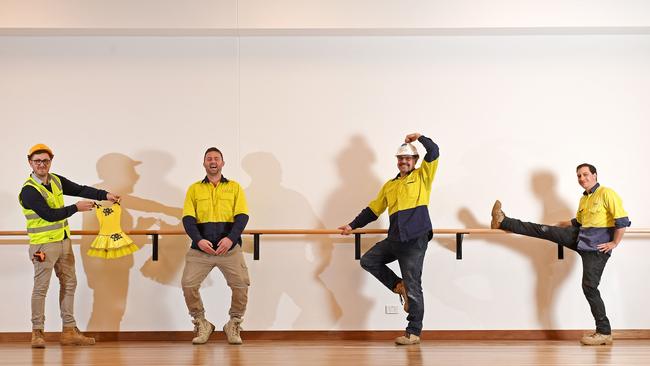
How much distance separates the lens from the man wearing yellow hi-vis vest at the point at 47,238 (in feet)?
16.4

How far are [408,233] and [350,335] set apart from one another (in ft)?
3.48

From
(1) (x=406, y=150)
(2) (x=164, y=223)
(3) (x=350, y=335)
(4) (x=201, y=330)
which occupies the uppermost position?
(1) (x=406, y=150)

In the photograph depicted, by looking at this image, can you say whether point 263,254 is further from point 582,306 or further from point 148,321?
point 582,306

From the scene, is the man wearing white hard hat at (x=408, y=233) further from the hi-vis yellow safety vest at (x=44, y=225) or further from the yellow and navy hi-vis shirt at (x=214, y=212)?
the hi-vis yellow safety vest at (x=44, y=225)

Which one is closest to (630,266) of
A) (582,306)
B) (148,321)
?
(582,306)

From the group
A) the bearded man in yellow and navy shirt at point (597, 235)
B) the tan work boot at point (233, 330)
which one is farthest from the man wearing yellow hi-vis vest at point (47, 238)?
the bearded man in yellow and navy shirt at point (597, 235)

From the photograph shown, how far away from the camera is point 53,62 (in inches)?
228

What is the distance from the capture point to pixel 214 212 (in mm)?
5203

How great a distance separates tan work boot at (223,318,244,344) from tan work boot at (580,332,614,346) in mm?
2570

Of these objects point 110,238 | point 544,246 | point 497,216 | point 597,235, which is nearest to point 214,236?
point 110,238

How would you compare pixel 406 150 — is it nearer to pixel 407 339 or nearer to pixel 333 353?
pixel 407 339

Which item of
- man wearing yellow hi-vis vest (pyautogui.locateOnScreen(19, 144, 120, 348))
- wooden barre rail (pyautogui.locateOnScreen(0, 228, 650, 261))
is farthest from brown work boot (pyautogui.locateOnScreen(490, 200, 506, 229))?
man wearing yellow hi-vis vest (pyautogui.locateOnScreen(19, 144, 120, 348))

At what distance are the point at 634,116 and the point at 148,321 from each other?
429 centimetres

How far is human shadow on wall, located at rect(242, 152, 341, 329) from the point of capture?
18.5ft
